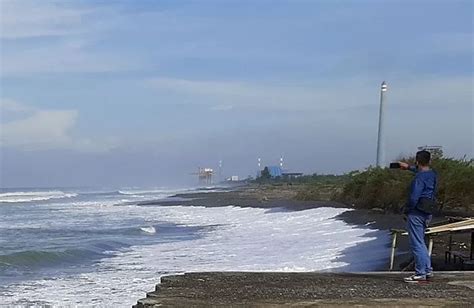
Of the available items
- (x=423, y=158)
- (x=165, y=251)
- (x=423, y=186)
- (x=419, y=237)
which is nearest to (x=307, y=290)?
(x=419, y=237)

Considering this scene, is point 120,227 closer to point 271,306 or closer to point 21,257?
point 21,257

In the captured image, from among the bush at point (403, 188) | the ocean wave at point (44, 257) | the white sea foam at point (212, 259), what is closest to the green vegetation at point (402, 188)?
the bush at point (403, 188)

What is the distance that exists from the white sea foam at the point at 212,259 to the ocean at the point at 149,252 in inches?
1.2

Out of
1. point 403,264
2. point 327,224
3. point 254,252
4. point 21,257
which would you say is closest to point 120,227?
point 327,224

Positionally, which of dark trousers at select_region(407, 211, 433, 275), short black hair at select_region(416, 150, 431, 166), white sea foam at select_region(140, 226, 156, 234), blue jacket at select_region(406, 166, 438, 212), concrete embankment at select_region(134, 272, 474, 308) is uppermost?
short black hair at select_region(416, 150, 431, 166)

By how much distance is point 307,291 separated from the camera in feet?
28.4

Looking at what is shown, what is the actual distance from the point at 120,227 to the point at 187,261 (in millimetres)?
19752

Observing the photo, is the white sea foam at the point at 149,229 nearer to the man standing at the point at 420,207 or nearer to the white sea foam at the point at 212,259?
the white sea foam at the point at 212,259

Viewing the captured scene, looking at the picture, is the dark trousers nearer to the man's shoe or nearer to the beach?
the man's shoe

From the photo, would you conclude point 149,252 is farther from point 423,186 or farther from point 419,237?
point 423,186

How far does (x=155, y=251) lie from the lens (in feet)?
91.5

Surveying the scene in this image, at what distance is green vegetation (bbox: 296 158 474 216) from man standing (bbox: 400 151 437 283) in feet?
49.2

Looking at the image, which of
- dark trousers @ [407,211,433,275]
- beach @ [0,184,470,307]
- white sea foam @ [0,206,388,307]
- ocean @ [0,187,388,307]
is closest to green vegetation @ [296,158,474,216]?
beach @ [0,184,470,307]

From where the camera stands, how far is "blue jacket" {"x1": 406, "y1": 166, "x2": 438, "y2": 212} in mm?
9336
